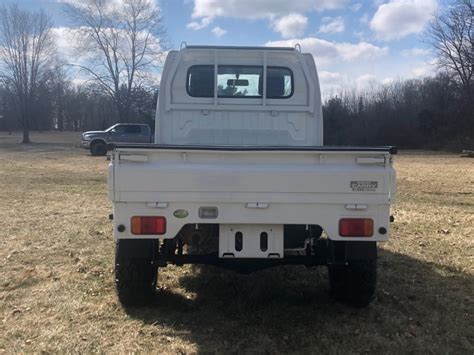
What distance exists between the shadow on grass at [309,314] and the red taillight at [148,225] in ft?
2.79

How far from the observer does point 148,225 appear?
3678mm

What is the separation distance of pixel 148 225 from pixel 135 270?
60 cm

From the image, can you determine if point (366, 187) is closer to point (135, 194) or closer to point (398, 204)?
point (135, 194)

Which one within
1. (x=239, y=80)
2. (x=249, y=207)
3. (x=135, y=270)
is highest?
(x=239, y=80)

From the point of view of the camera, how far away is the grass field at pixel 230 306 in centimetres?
369

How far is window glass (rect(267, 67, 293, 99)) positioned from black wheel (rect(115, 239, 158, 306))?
262 centimetres

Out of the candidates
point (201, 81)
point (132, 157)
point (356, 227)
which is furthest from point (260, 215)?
point (201, 81)

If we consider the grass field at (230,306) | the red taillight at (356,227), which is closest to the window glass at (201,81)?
the grass field at (230,306)

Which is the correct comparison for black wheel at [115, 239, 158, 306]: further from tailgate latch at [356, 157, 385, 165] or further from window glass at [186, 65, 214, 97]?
window glass at [186, 65, 214, 97]

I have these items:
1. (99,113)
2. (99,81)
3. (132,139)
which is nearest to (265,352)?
(132,139)

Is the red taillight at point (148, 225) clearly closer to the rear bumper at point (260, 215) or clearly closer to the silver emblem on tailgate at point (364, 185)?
the rear bumper at point (260, 215)

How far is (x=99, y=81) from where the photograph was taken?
51281mm

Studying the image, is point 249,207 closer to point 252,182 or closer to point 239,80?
point 252,182

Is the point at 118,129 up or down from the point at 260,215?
up
